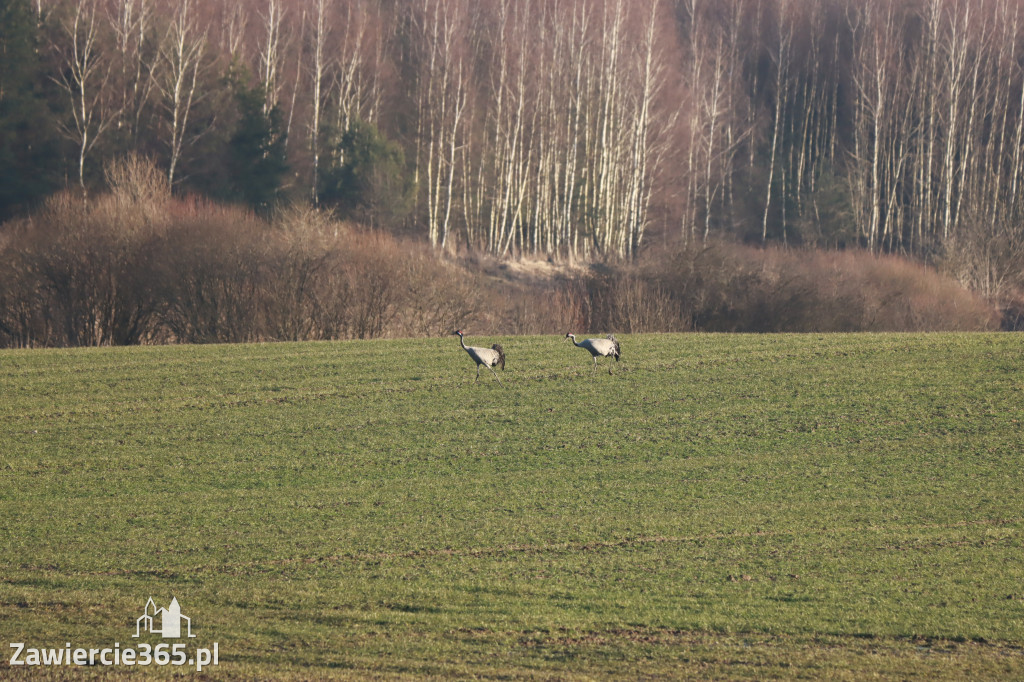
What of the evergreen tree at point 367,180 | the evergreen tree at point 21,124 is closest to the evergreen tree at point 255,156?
the evergreen tree at point 367,180

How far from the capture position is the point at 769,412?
22.7m

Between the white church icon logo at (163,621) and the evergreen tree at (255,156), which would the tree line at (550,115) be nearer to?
the evergreen tree at (255,156)

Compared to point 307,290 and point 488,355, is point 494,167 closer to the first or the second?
point 307,290

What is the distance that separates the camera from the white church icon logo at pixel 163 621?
10148mm

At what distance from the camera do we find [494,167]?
2815 inches

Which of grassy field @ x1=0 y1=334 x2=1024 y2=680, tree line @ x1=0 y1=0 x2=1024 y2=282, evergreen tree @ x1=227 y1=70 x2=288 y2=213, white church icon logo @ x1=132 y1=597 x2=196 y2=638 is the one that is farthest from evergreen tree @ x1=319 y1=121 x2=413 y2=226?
white church icon logo @ x1=132 y1=597 x2=196 y2=638

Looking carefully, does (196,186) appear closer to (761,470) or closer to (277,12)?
(277,12)

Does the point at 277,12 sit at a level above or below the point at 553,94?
above

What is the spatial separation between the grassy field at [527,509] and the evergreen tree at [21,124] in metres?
27.9

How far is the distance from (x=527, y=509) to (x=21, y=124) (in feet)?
160

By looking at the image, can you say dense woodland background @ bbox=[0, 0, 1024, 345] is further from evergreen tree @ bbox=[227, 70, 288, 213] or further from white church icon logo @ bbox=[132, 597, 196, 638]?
white church icon logo @ bbox=[132, 597, 196, 638]

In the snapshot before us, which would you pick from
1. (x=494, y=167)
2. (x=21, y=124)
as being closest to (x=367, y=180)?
(x=494, y=167)

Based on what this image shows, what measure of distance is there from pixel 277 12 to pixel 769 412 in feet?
177

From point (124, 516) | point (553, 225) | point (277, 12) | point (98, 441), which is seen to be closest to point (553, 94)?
point (553, 225)
